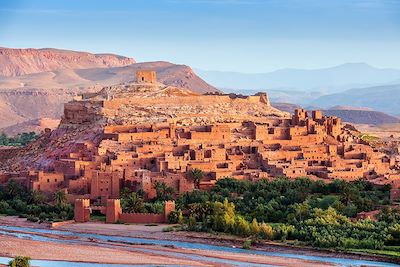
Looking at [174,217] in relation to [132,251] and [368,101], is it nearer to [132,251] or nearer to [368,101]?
[132,251]

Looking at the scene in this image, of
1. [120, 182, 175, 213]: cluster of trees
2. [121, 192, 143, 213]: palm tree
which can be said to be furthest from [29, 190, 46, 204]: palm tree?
[121, 192, 143, 213]: palm tree

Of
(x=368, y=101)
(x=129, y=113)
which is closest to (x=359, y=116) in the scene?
(x=129, y=113)

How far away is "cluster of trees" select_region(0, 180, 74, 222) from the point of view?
3362 cm

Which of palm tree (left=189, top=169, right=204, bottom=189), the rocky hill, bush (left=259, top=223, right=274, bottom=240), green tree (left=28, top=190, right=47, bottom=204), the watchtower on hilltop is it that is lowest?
bush (left=259, top=223, right=274, bottom=240)

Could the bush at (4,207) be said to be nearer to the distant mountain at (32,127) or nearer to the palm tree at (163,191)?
the palm tree at (163,191)

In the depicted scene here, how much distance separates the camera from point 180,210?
32500mm

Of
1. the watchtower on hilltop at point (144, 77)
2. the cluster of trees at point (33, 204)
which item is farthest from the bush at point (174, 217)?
the watchtower on hilltop at point (144, 77)

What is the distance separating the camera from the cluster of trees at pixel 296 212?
28891 millimetres

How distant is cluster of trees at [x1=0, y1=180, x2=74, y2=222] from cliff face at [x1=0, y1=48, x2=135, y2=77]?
91.2m

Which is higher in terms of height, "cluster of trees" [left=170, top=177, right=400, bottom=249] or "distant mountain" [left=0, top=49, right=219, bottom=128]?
"distant mountain" [left=0, top=49, right=219, bottom=128]

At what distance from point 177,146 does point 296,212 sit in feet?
26.4

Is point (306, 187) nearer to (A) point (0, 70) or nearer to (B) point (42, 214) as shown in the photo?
(B) point (42, 214)

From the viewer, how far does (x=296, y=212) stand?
3153 centimetres

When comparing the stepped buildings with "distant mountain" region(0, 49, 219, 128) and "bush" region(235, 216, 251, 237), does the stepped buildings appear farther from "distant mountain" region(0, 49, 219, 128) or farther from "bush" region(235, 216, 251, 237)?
"distant mountain" region(0, 49, 219, 128)
